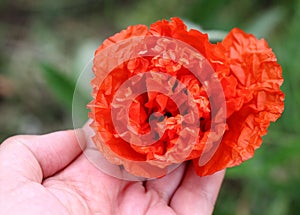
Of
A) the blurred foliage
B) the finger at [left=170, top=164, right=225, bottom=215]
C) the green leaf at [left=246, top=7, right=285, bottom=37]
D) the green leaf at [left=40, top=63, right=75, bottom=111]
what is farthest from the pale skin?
the green leaf at [left=246, top=7, right=285, bottom=37]

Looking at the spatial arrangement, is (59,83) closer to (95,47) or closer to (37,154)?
(95,47)

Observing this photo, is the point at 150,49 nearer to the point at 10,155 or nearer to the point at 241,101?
the point at 241,101

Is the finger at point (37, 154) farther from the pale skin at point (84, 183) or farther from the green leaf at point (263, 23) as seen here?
the green leaf at point (263, 23)

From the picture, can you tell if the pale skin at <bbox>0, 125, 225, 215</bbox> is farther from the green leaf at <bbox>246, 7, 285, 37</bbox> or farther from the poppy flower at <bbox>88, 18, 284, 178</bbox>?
the green leaf at <bbox>246, 7, 285, 37</bbox>

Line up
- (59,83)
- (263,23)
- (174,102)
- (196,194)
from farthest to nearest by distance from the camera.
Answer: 1. (263,23)
2. (59,83)
3. (196,194)
4. (174,102)

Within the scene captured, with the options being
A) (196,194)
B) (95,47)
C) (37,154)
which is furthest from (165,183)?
(95,47)

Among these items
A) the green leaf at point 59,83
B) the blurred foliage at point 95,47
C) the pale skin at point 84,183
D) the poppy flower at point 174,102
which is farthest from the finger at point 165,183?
the green leaf at point 59,83
